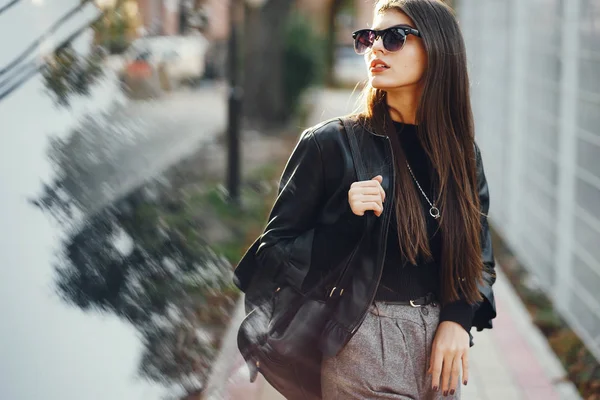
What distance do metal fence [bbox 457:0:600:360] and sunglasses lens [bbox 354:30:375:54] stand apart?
3.68 feet

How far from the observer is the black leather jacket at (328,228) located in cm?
224

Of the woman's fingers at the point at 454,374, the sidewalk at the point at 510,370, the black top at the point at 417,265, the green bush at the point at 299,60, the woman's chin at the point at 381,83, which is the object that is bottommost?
the green bush at the point at 299,60

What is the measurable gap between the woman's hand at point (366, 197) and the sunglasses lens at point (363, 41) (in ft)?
1.37

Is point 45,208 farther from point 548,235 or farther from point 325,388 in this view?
point 548,235

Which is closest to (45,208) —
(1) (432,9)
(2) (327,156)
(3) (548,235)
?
(2) (327,156)

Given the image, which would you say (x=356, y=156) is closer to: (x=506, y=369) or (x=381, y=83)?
(x=381, y=83)

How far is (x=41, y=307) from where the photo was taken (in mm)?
2537

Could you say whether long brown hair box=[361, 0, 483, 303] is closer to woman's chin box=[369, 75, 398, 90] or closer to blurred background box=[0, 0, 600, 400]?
woman's chin box=[369, 75, 398, 90]

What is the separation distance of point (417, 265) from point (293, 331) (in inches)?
15.2

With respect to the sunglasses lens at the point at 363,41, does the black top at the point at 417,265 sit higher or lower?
lower

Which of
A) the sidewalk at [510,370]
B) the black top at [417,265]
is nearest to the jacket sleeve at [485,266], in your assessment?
the black top at [417,265]

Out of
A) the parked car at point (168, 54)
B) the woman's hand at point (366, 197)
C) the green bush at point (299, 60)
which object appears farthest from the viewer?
the green bush at point (299, 60)

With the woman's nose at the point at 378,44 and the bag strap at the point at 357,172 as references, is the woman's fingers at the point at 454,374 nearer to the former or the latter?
the bag strap at the point at 357,172

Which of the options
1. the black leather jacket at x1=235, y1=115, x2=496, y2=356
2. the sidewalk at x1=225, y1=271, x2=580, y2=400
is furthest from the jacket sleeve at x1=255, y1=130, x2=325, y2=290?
the sidewalk at x1=225, y1=271, x2=580, y2=400
